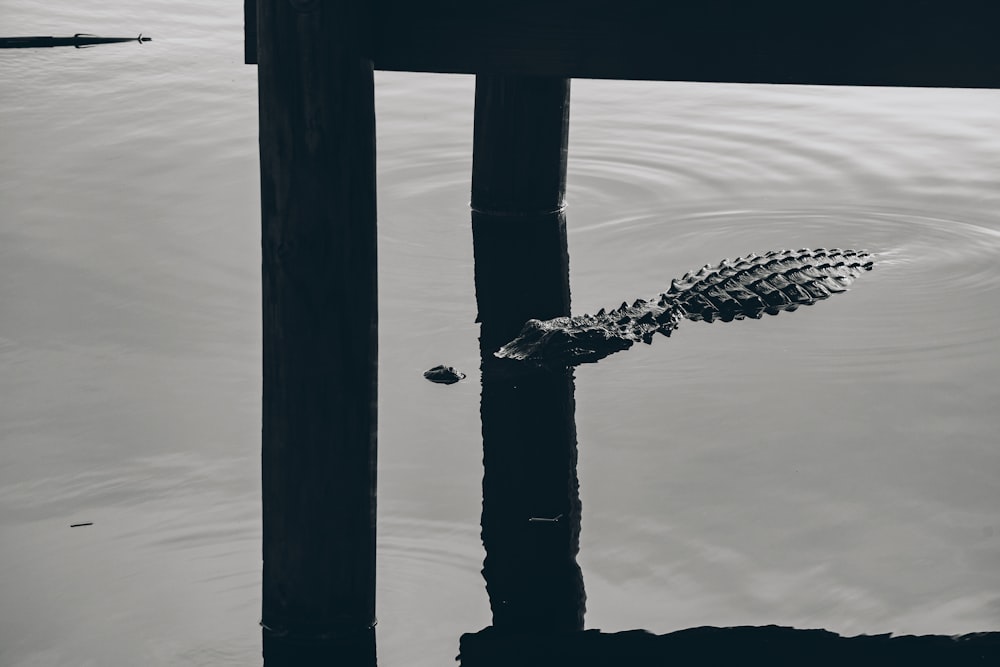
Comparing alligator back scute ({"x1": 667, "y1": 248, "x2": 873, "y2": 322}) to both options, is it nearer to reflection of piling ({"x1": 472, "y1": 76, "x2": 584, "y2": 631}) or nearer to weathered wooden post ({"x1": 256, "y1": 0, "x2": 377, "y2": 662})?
reflection of piling ({"x1": 472, "y1": 76, "x2": 584, "y2": 631})

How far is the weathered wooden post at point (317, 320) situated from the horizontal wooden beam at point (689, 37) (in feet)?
0.59

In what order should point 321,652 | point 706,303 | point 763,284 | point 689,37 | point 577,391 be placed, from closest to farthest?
1. point 689,37
2. point 321,652
3. point 577,391
4. point 706,303
5. point 763,284

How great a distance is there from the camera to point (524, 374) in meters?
5.94

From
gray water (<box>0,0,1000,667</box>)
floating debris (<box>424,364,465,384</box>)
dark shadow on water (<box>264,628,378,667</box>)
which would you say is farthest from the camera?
floating debris (<box>424,364,465,384</box>)

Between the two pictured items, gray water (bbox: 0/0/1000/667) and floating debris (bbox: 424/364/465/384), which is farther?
floating debris (bbox: 424/364/465/384)

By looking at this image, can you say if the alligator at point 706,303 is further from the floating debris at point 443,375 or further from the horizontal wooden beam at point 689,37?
the horizontal wooden beam at point 689,37

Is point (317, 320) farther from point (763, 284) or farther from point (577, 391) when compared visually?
point (763, 284)

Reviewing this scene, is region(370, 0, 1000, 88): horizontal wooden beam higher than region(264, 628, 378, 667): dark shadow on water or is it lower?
higher

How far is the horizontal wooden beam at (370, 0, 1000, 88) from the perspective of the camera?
3322 millimetres

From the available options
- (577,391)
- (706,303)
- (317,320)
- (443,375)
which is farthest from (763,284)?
(317,320)

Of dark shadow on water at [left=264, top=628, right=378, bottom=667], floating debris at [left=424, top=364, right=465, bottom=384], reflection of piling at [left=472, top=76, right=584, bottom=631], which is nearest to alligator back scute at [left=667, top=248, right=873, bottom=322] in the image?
reflection of piling at [left=472, top=76, right=584, bottom=631]

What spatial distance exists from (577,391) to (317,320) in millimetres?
2515

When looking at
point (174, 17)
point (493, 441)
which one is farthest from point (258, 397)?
point (174, 17)

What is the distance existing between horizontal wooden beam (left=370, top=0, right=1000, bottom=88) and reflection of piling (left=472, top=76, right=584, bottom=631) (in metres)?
1.62
